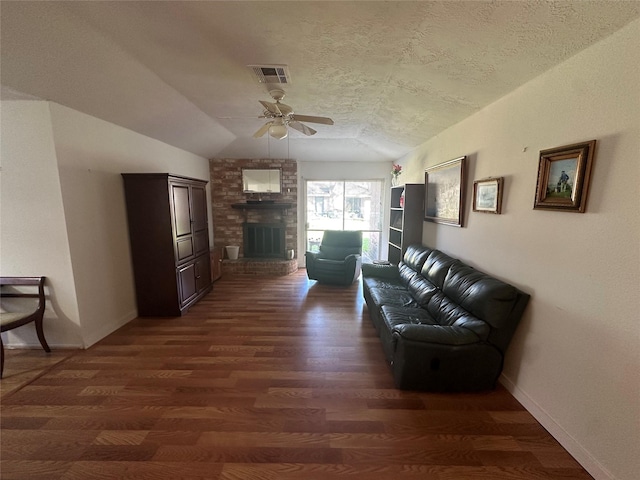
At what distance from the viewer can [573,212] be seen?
1.51 meters

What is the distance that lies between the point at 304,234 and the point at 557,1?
5.07 metres

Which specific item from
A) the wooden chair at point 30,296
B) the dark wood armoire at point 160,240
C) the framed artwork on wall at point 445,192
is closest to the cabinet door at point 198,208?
the dark wood armoire at point 160,240

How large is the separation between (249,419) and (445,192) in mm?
3076

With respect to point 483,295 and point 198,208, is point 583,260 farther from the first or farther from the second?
point 198,208

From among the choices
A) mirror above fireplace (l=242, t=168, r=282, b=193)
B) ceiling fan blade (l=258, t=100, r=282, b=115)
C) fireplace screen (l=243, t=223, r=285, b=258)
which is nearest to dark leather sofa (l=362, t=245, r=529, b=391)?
ceiling fan blade (l=258, t=100, r=282, b=115)

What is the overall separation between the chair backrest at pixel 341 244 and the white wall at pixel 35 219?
12.2ft

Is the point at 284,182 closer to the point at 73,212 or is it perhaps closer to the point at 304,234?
the point at 304,234

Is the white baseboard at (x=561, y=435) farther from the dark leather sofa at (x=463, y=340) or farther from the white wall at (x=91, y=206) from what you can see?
the white wall at (x=91, y=206)

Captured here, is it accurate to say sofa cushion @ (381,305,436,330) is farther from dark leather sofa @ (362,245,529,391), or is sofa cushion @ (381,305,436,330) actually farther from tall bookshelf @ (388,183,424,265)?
tall bookshelf @ (388,183,424,265)

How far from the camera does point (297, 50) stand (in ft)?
6.35

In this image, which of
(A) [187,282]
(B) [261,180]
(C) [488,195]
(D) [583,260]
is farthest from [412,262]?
(B) [261,180]

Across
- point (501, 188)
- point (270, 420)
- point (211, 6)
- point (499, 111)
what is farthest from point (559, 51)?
point (270, 420)

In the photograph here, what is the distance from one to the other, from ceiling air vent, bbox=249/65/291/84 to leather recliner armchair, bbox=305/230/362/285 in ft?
9.45

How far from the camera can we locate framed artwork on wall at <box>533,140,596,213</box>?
1.43m
